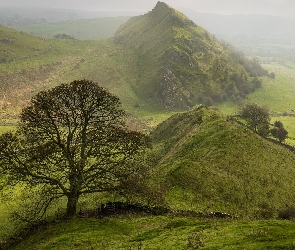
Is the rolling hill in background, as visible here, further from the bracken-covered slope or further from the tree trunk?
the tree trunk

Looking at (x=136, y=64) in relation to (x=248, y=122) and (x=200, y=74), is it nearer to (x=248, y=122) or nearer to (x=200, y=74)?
(x=200, y=74)

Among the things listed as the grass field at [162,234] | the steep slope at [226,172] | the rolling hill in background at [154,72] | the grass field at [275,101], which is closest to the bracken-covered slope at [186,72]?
the rolling hill in background at [154,72]

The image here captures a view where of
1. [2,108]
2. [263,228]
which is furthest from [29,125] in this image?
[2,108]

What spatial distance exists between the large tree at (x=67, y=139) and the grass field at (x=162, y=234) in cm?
443

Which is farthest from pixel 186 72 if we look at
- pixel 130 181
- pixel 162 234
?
pixel 162 234

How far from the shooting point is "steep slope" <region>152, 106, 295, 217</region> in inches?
1527

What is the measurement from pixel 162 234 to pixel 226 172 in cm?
2022

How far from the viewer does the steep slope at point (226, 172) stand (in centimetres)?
3878

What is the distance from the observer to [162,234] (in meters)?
28.5

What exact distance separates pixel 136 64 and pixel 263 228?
168 metres

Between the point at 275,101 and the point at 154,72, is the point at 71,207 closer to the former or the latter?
the point at 154,72

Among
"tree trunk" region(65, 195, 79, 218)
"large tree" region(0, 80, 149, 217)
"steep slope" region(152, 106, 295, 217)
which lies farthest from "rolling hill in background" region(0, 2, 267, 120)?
"large tree" region(0, 80, 149, 217)

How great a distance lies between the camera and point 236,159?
48.7 metres

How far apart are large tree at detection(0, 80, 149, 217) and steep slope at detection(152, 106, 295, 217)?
9255 millimetres
